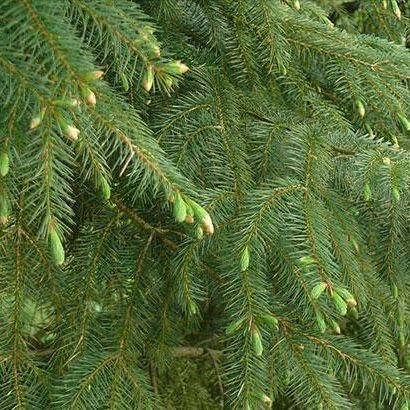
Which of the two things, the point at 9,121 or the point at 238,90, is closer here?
the point at 9,121

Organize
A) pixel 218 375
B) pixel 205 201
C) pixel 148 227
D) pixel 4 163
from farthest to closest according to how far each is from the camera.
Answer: pixel 218 375
pixel 148 227
pixel 205 201
pixel 4 163

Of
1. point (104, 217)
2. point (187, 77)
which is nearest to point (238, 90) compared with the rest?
point (187, 77)

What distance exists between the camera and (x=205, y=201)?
158cm

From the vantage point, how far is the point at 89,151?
4.43 ft

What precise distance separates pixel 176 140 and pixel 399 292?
75 centimetres

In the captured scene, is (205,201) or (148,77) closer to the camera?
(148,77)

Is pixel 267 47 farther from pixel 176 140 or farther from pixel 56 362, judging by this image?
pixel 56 362

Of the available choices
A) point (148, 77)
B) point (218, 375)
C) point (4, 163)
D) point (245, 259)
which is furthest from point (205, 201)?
point (218, 375)

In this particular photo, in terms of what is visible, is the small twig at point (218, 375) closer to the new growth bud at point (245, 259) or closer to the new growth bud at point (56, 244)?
the new growth bud at point (245, 259)

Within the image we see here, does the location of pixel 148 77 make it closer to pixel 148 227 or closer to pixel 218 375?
pixel 148 227

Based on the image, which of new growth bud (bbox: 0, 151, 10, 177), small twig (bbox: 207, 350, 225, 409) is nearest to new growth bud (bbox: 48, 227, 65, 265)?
new growth bud (bbox: 0, 151, 10, 177)

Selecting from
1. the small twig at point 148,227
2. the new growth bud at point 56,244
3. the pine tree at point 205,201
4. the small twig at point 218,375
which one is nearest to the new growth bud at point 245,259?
the pine tree at point 205,201

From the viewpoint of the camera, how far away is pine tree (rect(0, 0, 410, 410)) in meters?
1.27

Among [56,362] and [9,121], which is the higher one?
[9,121]
